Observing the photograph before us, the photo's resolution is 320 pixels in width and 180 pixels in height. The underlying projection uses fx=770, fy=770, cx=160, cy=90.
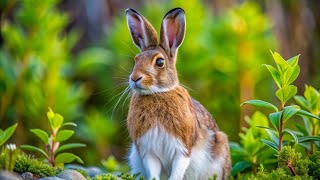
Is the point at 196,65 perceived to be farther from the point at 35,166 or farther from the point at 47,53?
the point at 35,166

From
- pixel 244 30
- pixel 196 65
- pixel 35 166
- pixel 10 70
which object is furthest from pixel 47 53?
pixel 35 166

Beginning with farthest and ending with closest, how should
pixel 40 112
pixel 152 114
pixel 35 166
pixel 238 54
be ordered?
pixel 238 54 → pixel 40 112 → pixel 152 114 → pixel 35 166

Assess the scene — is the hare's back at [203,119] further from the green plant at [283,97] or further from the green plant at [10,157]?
the green plant at [10,157]

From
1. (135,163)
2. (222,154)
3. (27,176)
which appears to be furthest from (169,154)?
(27,176)

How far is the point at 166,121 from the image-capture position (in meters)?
5.86

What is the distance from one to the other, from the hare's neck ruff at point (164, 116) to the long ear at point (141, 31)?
468mm

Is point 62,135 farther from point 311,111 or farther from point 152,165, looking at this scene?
point 311,111

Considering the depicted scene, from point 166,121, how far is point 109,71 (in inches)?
194

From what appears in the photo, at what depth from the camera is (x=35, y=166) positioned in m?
5.11

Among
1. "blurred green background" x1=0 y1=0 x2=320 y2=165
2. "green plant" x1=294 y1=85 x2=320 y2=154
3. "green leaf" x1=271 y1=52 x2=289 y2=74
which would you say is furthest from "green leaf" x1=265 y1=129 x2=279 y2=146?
"blurred green background" x1=0 y1=0 x2=320 y2=165

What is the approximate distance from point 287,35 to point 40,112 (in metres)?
4.79

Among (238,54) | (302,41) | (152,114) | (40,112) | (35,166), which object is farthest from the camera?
(302,41)

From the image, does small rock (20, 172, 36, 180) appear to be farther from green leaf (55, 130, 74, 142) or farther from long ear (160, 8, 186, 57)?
long ear (160, 8, 186, 57)

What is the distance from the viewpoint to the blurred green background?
29.7ft
